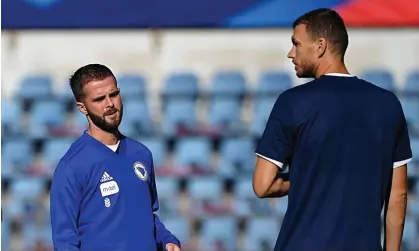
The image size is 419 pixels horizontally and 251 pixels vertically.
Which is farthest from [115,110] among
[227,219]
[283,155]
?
[227,219]

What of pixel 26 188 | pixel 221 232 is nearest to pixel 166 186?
pixel 221 232

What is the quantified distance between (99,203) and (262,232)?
16.7 feet

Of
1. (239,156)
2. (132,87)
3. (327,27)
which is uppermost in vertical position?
(327,27)

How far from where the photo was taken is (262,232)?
328 inches

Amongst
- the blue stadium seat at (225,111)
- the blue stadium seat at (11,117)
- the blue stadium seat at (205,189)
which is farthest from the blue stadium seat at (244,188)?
the blue stadium seat at (11,117)

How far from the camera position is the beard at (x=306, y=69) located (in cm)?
330

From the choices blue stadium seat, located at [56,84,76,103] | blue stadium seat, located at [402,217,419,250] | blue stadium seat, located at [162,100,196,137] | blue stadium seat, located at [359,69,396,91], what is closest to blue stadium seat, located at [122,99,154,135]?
blue stadium seat, located at [162,100,196,137]

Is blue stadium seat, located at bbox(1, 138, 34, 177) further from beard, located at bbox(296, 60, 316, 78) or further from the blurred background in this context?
beard, located at bbox(296, 60, 316, 78)

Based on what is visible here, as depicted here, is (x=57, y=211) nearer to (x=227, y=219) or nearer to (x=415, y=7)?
(x=227, y=219)

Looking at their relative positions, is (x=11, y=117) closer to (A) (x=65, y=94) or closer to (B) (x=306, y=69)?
(A) (x=65, y=94)

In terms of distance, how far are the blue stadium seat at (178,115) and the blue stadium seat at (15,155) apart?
1267 mm

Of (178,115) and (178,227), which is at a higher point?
(178,115)

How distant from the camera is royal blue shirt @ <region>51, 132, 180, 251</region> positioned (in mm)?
3301

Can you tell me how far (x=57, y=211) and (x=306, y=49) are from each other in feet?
3.24
